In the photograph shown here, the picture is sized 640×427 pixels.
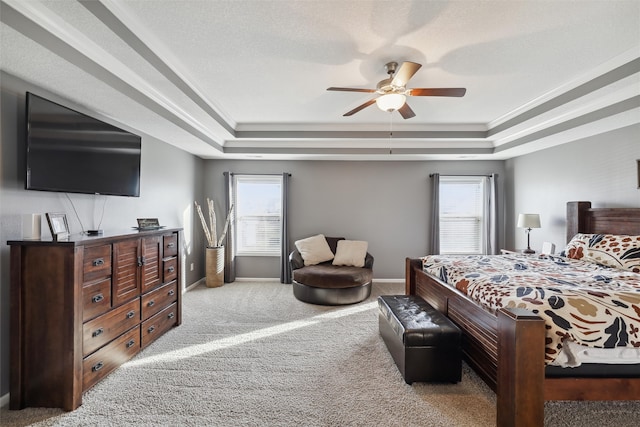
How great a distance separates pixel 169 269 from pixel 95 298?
3.36 ft

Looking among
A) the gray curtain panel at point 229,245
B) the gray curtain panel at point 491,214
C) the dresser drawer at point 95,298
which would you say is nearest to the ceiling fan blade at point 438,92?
the dresser drawer at point 95,298

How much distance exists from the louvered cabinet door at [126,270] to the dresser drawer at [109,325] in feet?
0.27

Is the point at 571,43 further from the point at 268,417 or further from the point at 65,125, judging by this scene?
the point at 65,125

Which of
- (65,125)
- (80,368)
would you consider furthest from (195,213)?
(80,368)

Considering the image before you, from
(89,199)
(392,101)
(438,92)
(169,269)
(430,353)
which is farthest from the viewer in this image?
(169,269)

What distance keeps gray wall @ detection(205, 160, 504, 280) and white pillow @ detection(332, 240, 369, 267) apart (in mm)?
576

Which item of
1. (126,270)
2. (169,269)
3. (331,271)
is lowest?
(331,271)

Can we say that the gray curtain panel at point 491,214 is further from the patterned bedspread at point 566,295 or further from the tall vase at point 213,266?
the tall vase at point 213,266

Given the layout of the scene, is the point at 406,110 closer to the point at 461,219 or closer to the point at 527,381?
the point at 527,381

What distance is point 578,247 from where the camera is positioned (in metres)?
3.28

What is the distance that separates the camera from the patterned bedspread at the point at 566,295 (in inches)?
64.7

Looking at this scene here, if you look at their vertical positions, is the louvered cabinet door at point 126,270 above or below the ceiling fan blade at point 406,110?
below

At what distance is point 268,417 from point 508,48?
134 inches

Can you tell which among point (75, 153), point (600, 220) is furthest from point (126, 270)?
point (600, 220)
